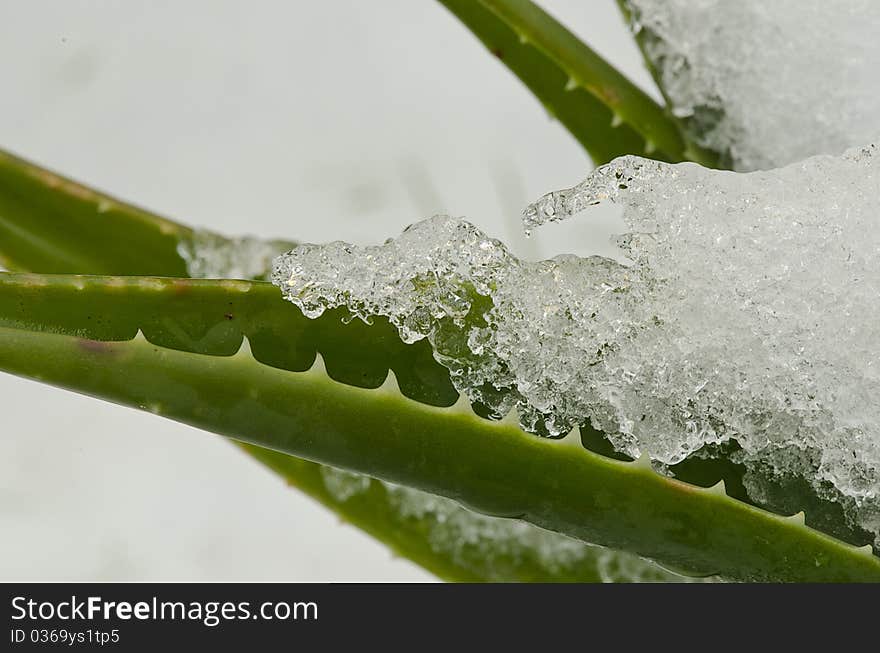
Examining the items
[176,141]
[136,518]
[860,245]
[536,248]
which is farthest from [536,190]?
[860,245]

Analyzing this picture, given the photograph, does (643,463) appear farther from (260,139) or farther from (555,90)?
(260,139)

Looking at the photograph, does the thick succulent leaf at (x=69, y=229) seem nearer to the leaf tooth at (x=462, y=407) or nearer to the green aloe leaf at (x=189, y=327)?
the green aloe leaf at (x=189, y=327)

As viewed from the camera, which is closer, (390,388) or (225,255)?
(390,388)

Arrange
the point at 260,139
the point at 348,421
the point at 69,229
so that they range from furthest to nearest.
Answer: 1. the point at 260,139
2. the point at 69,229
3. the point at 348,421

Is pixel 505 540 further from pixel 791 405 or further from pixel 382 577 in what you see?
pixel 382 577

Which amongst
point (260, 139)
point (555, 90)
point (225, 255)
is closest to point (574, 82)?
point (555, 90)

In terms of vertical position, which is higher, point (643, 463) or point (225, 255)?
point (225, 255)
